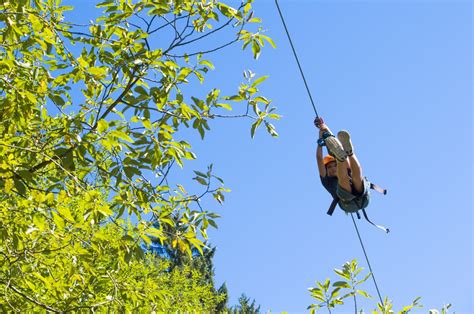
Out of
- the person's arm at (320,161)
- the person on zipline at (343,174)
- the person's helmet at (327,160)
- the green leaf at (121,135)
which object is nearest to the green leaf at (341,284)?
the green leaf at (121,135)

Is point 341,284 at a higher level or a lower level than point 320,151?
lower

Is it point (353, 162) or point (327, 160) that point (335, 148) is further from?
point (327, 160)

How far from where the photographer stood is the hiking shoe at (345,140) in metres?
7.07

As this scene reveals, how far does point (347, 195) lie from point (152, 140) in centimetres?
334

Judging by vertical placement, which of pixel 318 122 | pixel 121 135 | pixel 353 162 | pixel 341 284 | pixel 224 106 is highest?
pixel 318 122

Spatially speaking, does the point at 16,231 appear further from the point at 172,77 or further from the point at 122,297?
the point at 172,77

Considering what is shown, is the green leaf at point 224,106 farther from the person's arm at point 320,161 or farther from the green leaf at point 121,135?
the person's arm at point 320,161

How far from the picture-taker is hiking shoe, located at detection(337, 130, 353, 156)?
23.2ft

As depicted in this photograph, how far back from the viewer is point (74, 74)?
5.04 metres

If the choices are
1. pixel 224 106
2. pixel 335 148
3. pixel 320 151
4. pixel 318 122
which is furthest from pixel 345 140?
pixel 224 106

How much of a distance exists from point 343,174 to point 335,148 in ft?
1.37

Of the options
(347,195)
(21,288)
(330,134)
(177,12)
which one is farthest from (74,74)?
(347,195)

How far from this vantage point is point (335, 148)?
22.9ft

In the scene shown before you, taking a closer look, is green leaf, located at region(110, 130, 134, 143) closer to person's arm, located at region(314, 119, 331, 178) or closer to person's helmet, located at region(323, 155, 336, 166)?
person's arm, located at region(314, 119, 331, 178)
